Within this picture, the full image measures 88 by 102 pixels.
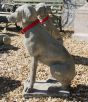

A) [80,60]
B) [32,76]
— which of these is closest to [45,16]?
[32,76]

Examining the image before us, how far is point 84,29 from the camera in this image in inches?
378

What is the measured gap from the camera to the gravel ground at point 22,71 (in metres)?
5.48

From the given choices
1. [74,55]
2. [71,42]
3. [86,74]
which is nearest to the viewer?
[86,74]

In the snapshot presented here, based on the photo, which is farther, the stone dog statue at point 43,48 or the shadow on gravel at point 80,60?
the shadow on gravel at point 80,60

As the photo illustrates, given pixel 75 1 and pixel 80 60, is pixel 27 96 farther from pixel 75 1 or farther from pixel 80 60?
pixel 75 1

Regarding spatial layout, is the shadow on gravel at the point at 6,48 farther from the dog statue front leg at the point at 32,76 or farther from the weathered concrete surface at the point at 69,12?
the weathered concrete surface at the point at 69,12

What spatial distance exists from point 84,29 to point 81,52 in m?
1.57

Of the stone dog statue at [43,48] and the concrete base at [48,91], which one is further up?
the stone dog statue at [43,48]

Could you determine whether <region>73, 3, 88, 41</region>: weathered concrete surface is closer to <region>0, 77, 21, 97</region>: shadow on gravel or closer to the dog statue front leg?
<region>0, 77, 21, 97</region>: shadow on gravel

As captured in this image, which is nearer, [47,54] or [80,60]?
[47,54]

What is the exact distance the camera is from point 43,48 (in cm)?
511

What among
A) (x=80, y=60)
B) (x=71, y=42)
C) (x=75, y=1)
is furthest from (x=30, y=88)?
(x=75, y=1)

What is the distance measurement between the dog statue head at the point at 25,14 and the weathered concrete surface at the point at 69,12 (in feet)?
22.6

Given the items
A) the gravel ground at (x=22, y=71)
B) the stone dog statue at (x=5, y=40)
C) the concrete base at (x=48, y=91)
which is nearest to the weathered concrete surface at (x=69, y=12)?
the gravel ground at (x=22, y=71)
